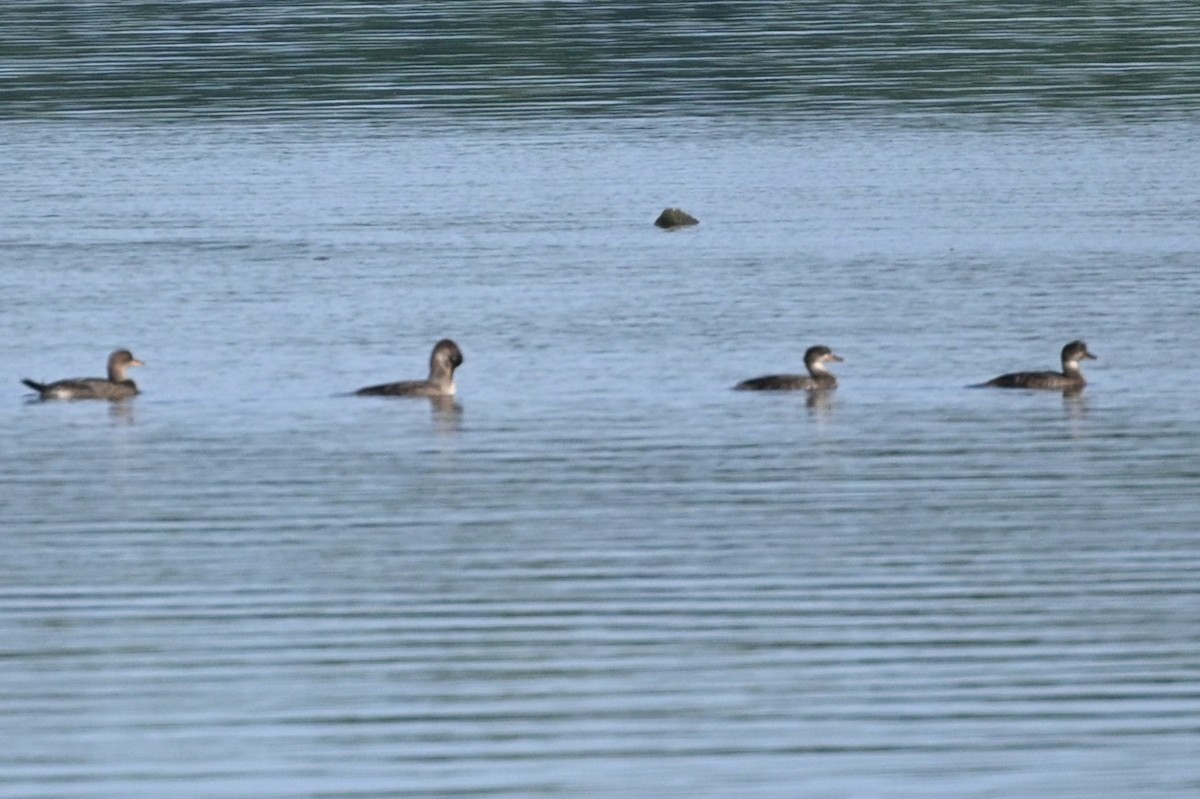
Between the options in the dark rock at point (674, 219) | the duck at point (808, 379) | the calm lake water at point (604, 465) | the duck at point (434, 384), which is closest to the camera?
the calm lake water at point (604, 465)

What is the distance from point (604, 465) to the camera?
23.7 meters

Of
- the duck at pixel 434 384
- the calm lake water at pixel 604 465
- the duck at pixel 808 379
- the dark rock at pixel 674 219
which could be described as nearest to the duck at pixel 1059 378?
the calm lake water at pixel 604 465

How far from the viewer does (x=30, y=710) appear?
16375 millimetres

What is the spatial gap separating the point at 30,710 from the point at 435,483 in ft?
23.6

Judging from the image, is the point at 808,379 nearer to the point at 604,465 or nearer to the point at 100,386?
the point at 604,465

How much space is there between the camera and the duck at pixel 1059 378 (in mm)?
27172

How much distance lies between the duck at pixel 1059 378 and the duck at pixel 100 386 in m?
7.56

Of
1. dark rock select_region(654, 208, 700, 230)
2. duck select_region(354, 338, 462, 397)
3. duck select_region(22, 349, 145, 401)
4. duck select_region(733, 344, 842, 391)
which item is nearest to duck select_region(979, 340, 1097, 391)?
duck select_region(733, 344, 842, 391)

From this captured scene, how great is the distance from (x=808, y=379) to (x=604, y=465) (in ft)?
13.4

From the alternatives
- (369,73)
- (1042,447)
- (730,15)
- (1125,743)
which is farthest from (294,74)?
(1125,743)

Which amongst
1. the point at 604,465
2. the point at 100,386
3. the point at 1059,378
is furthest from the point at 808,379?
the point at 100,386

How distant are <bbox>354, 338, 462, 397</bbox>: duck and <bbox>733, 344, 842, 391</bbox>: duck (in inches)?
99.4

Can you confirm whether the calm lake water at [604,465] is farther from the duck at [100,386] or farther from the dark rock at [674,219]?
the dark rock at [674,219]

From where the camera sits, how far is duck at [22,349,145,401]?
27.4 metres
